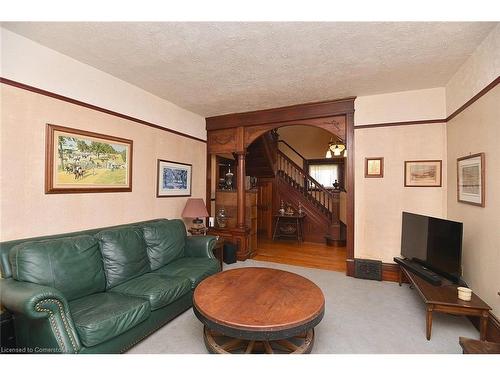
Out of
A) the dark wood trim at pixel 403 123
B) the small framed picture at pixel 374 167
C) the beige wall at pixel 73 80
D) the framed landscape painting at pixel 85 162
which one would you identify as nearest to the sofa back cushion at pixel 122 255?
the framed landscape painting at pixel 85 162

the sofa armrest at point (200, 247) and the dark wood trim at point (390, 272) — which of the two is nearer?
the sofa armrest at point (200, 247)

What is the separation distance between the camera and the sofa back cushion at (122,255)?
232cm

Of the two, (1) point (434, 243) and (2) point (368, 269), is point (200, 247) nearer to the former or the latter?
(2) point (368, 269)

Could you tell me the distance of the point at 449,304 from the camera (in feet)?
6.56

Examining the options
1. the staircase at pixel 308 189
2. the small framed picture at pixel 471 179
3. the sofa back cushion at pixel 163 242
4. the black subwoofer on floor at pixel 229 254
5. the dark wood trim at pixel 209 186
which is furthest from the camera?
the staircase at pixel 308 189

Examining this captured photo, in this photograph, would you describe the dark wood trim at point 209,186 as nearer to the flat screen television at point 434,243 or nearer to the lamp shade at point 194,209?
the lamp shade at point 194,209

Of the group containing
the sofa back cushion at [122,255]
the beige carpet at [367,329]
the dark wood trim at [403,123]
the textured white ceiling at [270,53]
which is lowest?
the beige carpet at [367,329]

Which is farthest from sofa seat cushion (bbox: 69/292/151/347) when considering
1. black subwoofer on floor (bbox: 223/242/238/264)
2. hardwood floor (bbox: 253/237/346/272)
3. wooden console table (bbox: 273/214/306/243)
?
wooden console table (bbox: 273/214/306/243)

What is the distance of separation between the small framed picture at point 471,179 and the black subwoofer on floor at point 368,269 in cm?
135

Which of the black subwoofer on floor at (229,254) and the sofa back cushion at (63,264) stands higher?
the sofa back cushion at (63,264)

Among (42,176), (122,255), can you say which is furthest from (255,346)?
(42,176)

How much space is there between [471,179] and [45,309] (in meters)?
3.76

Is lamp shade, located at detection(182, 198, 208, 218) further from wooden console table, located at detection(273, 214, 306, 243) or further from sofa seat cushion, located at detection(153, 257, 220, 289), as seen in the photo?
wooden console table, located at detection(273, 214, 306, 243)

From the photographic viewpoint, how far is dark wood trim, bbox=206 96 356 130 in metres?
3.65
